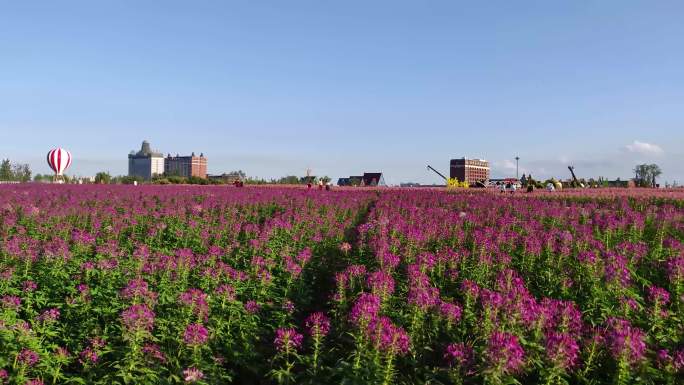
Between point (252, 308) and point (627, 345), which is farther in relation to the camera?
point (252, 308)

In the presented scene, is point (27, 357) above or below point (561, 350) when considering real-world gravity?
below

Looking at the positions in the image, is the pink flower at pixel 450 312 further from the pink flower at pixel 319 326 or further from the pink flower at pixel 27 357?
the pink flower at pixel 27 357

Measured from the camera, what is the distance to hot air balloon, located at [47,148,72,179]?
4969 cm

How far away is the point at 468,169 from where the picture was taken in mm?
145125

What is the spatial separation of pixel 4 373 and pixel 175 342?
67.4 inches

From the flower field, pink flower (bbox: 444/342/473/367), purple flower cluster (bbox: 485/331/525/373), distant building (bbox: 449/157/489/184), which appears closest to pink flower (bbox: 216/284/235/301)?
the flower field

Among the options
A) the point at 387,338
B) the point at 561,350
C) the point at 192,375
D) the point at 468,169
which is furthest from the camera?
the point at 468,169

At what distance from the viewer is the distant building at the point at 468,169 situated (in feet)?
461

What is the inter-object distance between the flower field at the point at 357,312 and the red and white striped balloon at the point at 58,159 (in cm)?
4449

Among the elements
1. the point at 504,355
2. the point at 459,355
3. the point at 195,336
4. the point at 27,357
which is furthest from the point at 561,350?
the point at 27,357

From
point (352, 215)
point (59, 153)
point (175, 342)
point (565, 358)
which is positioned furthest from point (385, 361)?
point (59, 153)

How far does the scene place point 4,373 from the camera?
4453mm

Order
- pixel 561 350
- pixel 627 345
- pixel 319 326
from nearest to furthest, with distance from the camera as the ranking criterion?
1. pixel 561 350
2. pixel 627 345
3. pixel 319 326

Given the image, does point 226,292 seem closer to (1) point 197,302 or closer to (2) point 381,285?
(1) point 197,302
